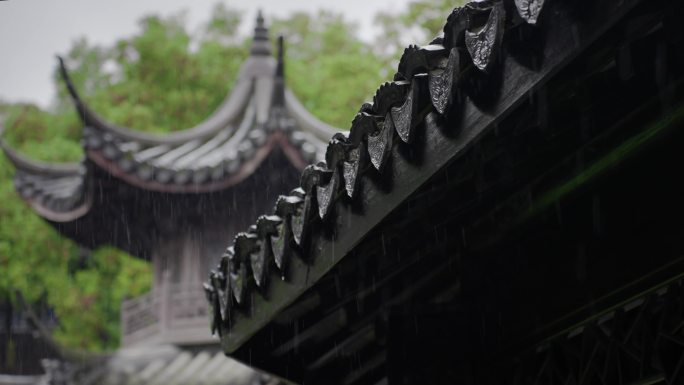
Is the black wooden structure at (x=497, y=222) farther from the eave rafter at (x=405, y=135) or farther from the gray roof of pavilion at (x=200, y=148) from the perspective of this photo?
the gray roof of pavilion at (x=200, y=148)

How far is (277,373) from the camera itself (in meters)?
4.91

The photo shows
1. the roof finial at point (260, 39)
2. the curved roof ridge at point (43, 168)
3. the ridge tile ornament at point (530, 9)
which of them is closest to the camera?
the ridge tile ornament at point (530, 9)

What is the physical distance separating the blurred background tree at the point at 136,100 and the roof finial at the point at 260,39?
4.99m

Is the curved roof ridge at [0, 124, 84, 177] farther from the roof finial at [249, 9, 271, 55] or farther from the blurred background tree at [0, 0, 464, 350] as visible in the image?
the blurred background tree at [0, 0, 464, 350]

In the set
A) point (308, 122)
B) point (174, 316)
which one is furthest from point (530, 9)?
point (308, 122)

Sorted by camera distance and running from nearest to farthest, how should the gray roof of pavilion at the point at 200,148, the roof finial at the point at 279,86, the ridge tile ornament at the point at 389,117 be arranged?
the ridge tile ornament at the point at 389,117
the roof finial at the point at 279,86
the gray roof of pavilion at the point at 200,148

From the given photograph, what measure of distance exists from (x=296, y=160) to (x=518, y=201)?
7489mm

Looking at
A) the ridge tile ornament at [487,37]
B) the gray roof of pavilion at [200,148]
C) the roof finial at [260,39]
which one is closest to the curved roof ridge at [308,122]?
the gray roof of pavilion at [200,148]

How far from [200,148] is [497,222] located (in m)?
9.12

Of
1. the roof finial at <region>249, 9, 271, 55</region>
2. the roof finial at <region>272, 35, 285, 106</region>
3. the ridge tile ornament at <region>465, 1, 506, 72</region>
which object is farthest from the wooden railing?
the ridge tile ornament at <region>465, 1, 506, 72</region>

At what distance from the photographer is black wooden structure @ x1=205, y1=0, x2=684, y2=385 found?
246cm

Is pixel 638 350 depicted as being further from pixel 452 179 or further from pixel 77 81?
pixel 77 81

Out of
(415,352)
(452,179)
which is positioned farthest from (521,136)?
(415,352)

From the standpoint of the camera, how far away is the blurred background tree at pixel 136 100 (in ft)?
65.1
